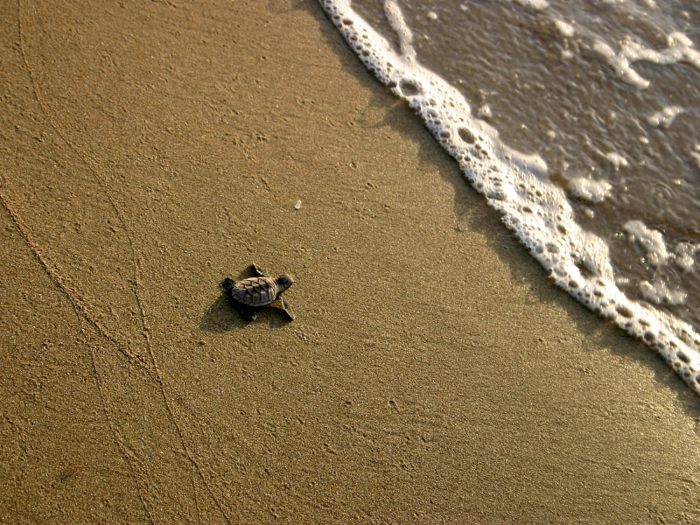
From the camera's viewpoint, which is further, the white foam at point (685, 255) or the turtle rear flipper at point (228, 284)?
the white foam at point (685, 255)

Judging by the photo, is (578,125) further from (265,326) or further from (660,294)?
(265,326)

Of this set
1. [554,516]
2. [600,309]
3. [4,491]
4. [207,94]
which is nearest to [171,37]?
→ [207,94]

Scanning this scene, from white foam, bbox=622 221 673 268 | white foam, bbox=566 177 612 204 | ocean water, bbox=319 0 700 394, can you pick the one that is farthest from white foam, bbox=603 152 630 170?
white foam, bbox=622 221 673 268

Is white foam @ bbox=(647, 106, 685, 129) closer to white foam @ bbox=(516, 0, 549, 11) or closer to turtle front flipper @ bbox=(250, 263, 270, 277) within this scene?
white foam @ bbox=(516, 0, 549, 11)

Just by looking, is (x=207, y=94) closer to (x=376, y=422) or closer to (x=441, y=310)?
(x=441, y=310)

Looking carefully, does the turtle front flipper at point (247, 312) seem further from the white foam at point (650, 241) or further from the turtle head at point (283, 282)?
the white foam at point (650, 241)

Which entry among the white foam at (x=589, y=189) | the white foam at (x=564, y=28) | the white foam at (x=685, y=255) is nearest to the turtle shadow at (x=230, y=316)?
the white foam at (x=589, y=189)
